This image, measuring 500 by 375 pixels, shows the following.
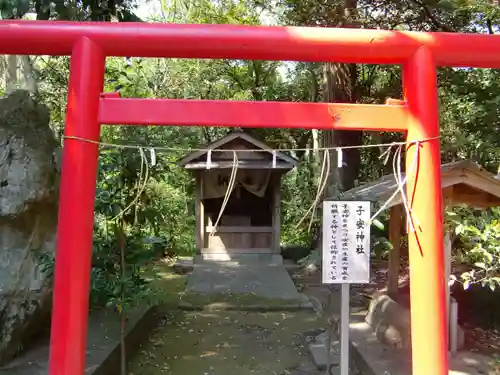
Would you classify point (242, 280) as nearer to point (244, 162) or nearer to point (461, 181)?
point (244, 162)

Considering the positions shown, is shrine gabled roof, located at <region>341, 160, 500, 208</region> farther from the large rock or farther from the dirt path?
the large rock

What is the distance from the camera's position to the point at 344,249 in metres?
3.92

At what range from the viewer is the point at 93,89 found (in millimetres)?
2756

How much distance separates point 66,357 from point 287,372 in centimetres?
398

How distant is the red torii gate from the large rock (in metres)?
2.43

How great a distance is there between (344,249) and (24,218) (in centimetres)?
368

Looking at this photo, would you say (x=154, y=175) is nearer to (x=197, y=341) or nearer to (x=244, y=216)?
(x=197, y=341)

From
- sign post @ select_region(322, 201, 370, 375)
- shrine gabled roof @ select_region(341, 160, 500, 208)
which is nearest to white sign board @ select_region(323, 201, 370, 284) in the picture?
sign post @ select_region(322, 201, 370, 375)

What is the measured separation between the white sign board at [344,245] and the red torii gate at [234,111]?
110 cm

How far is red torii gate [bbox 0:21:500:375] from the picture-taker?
105 inches

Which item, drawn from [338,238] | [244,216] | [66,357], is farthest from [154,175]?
[244,216]

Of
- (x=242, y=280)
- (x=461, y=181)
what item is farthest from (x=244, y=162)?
(x=461, y=181)

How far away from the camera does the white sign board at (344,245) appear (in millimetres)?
3900

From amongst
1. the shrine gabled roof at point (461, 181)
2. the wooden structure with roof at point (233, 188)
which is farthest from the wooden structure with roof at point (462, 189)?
the wooden structure with roof at point (233, 188)
